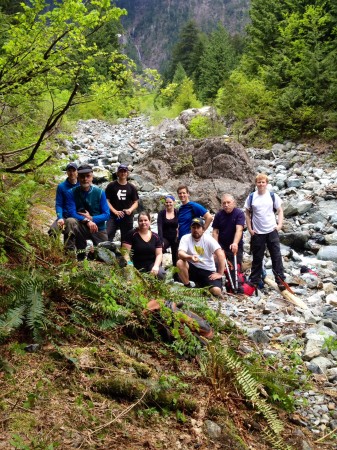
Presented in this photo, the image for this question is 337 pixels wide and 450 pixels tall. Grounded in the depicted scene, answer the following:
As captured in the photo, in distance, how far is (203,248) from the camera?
21.6ft

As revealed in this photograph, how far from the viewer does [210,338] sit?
434 centimetres

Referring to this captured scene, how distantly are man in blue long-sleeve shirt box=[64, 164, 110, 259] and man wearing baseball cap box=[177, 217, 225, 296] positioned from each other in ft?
4.33

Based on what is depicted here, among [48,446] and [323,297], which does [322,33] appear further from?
[48,446]

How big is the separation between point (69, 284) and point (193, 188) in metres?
9.56

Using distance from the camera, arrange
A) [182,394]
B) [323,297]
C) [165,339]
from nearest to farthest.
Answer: [182,394] < [165,339] < [323,297]

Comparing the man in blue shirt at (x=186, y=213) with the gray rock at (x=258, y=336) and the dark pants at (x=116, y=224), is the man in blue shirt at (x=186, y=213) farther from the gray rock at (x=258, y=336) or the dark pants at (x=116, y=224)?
the gray rock at (x=258, y=336)

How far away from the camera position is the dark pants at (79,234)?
6098 millimetres

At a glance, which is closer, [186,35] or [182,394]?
[182,394]

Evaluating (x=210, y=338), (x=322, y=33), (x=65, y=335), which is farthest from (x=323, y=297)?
(x=322, y=33)

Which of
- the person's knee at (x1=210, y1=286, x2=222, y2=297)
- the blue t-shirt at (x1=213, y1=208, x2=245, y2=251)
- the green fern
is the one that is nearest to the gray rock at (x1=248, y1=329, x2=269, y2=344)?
the green fern

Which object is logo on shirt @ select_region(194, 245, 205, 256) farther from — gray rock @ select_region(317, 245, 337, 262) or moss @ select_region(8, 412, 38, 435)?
moss @ select_region(8, 412, 38, 435)

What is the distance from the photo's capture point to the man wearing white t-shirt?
714cm

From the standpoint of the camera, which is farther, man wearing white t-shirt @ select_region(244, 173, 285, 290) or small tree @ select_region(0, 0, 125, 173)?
man wearing white t-shirt @ select_region(244, 173, 285, 290)

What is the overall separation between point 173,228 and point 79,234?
1.80 metres
